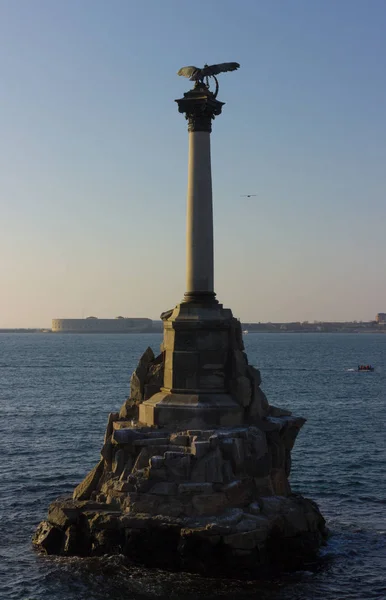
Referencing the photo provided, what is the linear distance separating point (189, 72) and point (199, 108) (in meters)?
1.81

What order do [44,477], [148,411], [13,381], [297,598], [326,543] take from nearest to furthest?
[297,598], [326,543], [148,411], [44,477], [13,381]

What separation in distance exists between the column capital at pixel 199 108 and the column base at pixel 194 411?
810cm

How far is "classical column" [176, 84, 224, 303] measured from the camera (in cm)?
2541

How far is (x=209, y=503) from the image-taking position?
69.5 ft

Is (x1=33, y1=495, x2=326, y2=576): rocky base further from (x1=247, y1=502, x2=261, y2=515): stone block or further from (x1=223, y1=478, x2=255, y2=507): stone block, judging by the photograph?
(x1=223, y1=478, x2=255, y2=507): stone block

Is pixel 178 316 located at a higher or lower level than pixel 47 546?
higher

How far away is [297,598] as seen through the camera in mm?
19000

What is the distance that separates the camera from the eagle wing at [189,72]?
86.0 ft

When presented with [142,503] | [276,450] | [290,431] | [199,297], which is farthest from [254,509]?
[199,297]

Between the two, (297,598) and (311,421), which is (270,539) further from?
(311,421)

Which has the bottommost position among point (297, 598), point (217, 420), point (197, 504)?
point (297, 598)

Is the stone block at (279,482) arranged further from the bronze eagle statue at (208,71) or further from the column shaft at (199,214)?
the bronze eagle statue at (208,71)

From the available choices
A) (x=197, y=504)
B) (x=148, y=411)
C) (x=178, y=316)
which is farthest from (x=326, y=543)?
(x=178, y=316)

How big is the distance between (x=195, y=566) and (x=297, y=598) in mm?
2544
